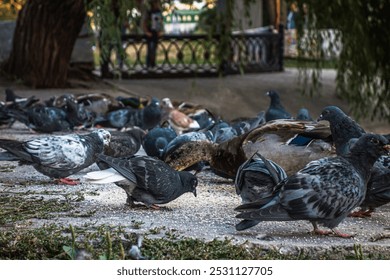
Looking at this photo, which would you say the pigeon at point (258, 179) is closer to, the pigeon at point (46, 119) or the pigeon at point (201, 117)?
the pigeon at point (201, 117)

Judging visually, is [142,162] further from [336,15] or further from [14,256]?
[336,15]

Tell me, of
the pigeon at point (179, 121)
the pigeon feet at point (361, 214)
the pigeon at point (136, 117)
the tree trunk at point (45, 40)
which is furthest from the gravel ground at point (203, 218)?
the tree trunk at point (45, 40)

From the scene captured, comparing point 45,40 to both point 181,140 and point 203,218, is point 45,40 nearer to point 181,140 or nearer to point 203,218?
point 181,140

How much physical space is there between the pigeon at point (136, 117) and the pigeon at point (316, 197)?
5.49 m

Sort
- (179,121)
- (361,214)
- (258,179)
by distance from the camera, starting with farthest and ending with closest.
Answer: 1. (179,121)
2. (361,214)
3. (258,179)

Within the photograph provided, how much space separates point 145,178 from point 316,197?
4.08 ft

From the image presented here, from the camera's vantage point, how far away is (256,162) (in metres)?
5.79

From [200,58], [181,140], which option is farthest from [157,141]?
[200,58]

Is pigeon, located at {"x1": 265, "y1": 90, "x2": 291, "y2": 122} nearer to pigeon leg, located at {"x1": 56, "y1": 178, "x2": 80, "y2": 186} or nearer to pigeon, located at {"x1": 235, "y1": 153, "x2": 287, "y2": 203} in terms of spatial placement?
pigeon leg, located at {"x1": 56, "y1": 178, "x2": 80, "y2": 186}

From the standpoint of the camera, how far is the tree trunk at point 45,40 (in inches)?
554

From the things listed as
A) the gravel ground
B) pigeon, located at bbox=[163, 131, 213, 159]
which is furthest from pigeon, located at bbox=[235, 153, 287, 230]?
pigeon, located at bbox=[163, 131, 213, 159]

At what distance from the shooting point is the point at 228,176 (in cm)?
712

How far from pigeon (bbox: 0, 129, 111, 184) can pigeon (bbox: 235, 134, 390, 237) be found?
2039 millimetres

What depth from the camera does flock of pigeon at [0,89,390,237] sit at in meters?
5.04
